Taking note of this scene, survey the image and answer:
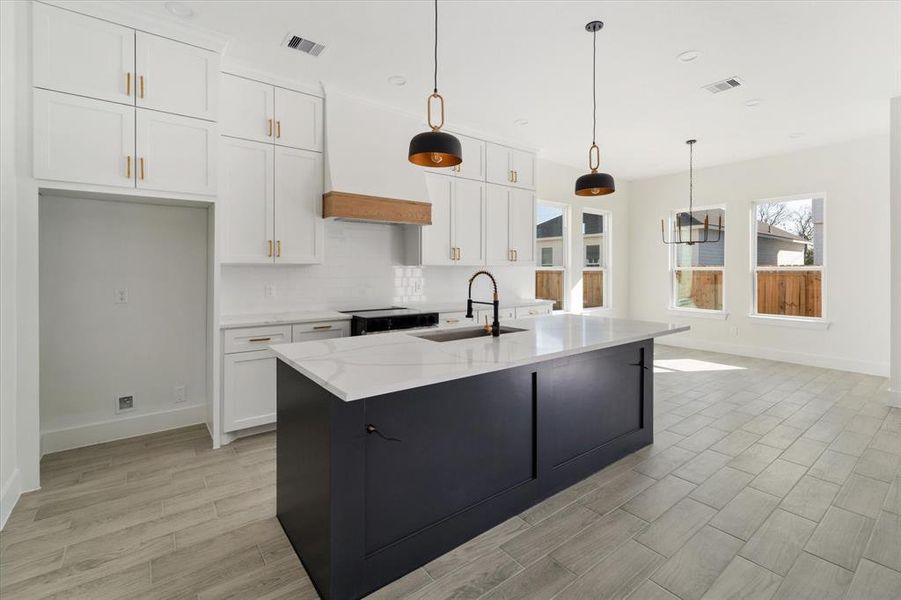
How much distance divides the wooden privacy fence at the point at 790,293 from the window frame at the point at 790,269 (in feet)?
0.14

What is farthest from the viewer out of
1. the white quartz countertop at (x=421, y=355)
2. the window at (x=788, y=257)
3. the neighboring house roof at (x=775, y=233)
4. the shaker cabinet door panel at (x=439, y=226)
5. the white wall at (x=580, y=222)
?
the white wall at (x=580, y=222)

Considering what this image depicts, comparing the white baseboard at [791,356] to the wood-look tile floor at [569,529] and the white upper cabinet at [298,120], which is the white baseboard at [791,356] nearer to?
the wood-look tile floor at [569,529]

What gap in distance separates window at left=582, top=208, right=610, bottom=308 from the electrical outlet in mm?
6261

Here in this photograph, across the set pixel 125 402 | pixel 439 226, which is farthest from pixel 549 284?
pixel 125 402

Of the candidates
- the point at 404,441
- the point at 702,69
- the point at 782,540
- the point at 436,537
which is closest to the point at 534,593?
the point at 436,537

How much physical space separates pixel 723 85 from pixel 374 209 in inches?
134

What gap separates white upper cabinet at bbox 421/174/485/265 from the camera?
4.85 metres

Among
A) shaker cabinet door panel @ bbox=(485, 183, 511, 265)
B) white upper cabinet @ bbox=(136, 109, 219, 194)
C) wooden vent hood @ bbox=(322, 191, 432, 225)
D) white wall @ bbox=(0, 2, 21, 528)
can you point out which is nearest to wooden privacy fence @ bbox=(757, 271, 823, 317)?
shaker cabinet door panel @ bbox=(485, 183, 511, 265)

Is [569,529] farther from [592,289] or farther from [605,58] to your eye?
[592,289]

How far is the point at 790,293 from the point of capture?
626cm

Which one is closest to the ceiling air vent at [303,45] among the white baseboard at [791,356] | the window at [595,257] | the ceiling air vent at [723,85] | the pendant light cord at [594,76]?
the pendant light cord at [594,76]

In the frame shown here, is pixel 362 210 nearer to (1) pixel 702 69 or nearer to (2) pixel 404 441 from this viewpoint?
(2) pixel 404 441

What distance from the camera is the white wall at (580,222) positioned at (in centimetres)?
677

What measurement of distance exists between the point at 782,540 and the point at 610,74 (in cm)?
352
